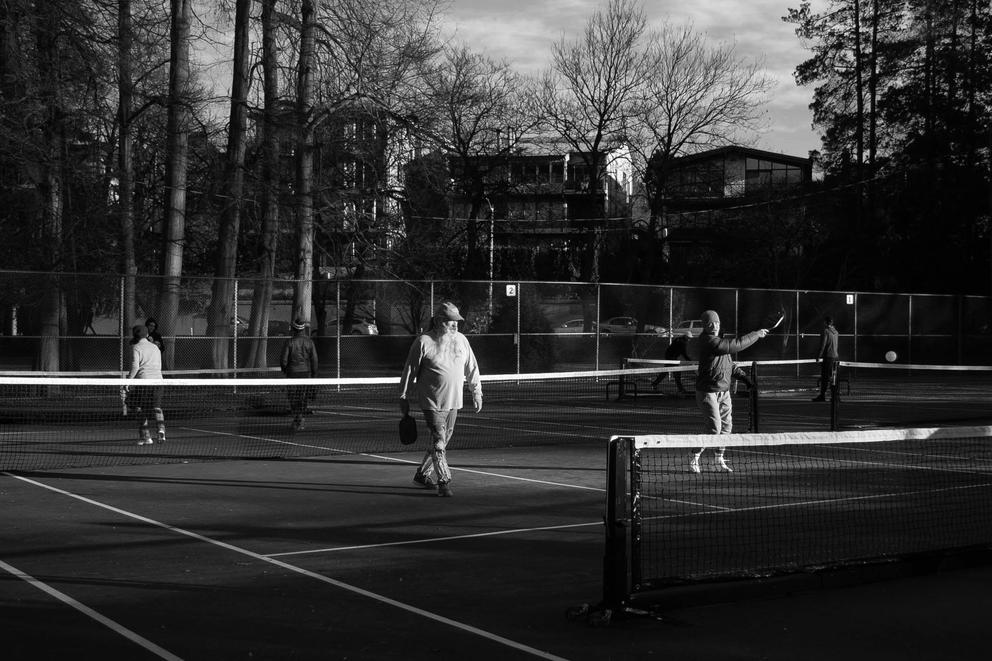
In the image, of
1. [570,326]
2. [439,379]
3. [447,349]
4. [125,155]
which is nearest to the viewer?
[439,379]

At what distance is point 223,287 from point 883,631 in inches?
776

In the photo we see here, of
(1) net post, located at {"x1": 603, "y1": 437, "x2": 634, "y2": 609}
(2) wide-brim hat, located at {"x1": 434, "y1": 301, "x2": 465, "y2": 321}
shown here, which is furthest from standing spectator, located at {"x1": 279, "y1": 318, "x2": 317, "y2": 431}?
(1) net post, located at {"x1": 603, "y1": 437, "x2": 634, "y2": 609}

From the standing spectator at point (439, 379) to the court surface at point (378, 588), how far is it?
1.61 feet

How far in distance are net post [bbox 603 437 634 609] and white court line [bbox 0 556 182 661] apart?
7.79 ft

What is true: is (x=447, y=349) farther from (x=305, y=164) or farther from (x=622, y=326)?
(x=622, y=326)

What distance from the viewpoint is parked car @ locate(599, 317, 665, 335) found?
30.0m

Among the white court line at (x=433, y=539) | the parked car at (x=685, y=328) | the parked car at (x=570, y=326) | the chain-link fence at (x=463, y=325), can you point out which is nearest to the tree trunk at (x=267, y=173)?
the chain-link fence at (x=463, y=325)

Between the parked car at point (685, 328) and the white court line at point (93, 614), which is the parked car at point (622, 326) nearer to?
the parked car at point (685, 328)

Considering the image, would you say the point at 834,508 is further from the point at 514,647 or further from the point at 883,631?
the point at 514,647

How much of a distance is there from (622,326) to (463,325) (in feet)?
14.1

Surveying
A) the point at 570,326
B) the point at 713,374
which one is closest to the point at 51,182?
the point at 570,326

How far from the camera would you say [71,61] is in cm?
2375

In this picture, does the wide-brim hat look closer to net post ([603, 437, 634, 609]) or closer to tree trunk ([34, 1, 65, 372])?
net post ([603, 437, 634, 609])

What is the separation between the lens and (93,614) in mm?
6582
